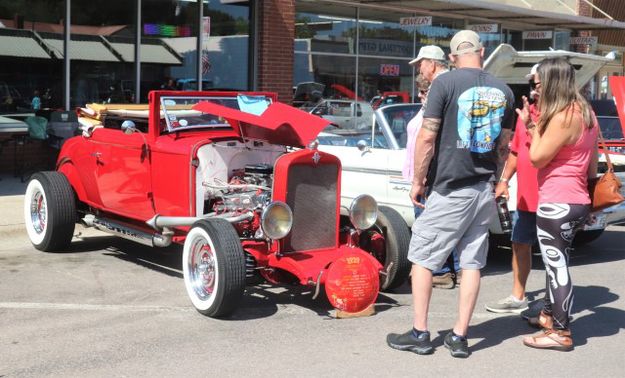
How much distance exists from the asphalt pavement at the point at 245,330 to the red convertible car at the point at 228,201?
0.87ft

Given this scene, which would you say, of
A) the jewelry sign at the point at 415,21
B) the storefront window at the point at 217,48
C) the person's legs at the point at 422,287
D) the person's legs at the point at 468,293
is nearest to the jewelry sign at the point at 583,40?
the jewelry sign at the point at 415,21

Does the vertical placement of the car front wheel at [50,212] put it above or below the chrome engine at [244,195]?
below

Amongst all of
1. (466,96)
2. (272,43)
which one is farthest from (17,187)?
(466,96)

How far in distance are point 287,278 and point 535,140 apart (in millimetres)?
2173

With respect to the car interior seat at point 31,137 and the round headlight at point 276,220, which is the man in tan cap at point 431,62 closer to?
the round headlight at point 276,220

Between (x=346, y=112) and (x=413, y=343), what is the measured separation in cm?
946

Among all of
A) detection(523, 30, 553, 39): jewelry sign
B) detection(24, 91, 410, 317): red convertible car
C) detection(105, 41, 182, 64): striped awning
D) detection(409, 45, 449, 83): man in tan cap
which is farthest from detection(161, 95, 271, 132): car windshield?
detection(523, 30, 553, 39): jewelry sign

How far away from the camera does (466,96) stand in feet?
16.1

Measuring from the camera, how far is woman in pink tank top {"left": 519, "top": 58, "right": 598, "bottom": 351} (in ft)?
16.9

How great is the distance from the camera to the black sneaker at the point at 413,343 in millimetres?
5082

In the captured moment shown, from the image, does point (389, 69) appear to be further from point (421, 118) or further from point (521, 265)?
point (521, 265)

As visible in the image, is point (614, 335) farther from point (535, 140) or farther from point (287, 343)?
point (287, 343)

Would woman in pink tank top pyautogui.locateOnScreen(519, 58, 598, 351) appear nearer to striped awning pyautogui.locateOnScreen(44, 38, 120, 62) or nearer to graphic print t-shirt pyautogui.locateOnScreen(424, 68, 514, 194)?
graphic print t-shirt pyautogui.locateOnScreen(424, 68, 514, 194)

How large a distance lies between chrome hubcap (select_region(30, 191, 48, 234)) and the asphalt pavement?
446mm
